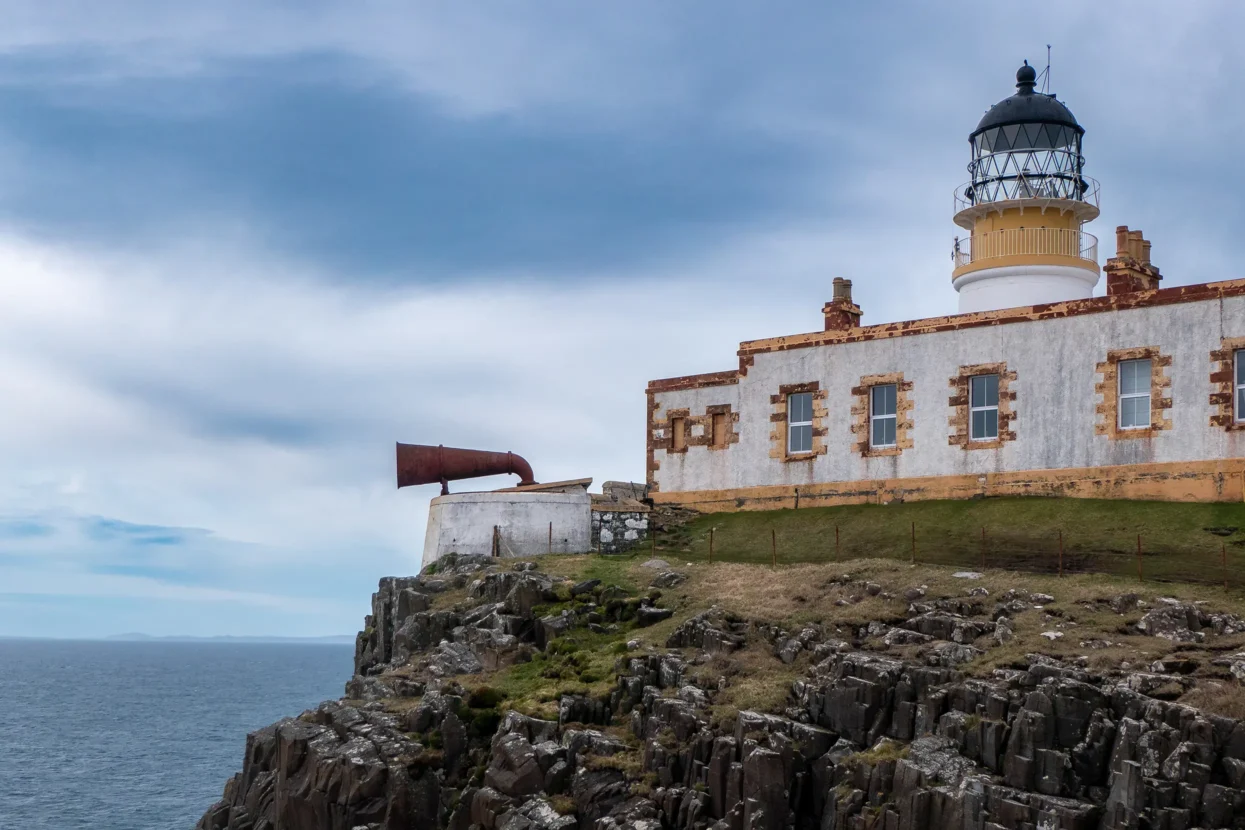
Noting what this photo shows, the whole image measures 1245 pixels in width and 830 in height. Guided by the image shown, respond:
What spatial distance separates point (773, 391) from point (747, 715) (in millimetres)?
18837

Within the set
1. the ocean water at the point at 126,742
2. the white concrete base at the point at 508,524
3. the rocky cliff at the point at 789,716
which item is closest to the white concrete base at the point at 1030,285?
the white concrete base at the point at 508,524

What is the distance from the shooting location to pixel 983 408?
40.2m

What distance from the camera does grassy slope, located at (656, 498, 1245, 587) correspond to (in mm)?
32688

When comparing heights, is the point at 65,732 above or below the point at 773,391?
below

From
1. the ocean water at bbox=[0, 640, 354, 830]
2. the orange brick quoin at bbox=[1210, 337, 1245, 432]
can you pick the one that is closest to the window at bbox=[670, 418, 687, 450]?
the orange brick quoin at bbox=[1210, 337, 1245, 432]

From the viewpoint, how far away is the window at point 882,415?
42.0 m

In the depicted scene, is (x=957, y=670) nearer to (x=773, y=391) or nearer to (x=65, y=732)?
(x=773, y=391)

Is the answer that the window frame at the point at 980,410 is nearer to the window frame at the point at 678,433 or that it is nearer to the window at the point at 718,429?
the window at the point at 718,429

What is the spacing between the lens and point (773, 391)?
44562 mm

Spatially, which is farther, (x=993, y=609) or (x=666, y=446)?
(x=666, y=446)

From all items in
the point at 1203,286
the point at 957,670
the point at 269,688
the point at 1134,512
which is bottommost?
the point at 269,688

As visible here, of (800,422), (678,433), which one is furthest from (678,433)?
(800,422)

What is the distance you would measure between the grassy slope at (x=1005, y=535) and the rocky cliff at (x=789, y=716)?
2378mm

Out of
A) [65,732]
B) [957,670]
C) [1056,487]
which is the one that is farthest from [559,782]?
[65,732]
